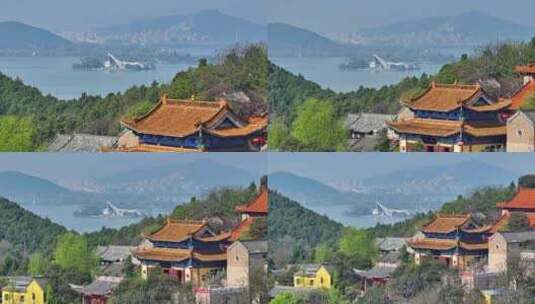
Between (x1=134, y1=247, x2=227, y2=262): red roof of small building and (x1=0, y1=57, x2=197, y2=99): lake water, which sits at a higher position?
(x1=0, y1=57, x2=197, y2=99): lake water

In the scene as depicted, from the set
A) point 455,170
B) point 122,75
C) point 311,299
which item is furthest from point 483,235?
point 122,75

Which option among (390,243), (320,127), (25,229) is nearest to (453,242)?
(390,243)

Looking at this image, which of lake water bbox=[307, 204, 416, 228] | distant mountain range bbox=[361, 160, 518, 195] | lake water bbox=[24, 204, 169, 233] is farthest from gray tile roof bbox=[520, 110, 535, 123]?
lake water bbox=[24, 204, 169, 233]

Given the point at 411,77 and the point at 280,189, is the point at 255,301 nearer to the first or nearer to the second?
the point at 280,189

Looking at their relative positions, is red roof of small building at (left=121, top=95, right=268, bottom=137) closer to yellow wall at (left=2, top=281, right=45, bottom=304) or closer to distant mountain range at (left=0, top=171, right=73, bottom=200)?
distant mountain range at (left=0, top=171, right=73, bottom=200)

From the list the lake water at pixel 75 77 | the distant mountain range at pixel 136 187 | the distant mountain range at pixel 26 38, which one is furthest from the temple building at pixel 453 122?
the distant mountain range at pixel 26 38
